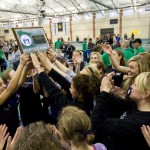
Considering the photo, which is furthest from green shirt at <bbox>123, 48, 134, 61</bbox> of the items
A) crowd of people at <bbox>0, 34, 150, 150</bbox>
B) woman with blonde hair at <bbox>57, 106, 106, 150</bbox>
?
woman with blonde hair at <bbox>57, 106, 106, 150</bbox>

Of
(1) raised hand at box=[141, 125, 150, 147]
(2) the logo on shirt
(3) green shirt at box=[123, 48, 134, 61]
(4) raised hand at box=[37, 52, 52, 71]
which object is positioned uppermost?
(2) the logo on shirt

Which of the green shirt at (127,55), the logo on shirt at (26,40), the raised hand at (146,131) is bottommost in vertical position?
the raised hand at (146,131)

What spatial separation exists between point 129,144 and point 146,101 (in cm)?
31

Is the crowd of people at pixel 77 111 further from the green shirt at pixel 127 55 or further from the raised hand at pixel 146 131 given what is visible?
Answer: the green shirt at pixel 127 55

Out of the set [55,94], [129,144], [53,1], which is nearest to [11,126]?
[55,94]

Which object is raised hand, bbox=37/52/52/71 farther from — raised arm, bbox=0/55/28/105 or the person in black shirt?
the person in black shirt

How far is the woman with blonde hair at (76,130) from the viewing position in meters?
1.17

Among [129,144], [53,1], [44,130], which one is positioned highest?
[53,1]

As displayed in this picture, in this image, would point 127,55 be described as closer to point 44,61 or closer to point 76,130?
point 44,61

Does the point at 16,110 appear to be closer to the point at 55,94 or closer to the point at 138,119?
the point at 55,94

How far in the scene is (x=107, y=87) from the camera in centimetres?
154

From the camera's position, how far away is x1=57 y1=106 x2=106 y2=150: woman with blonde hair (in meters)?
1.17

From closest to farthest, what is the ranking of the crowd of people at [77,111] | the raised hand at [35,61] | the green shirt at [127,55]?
1. the crowd of people at [77,111]
2. the raised hand at [35,61]
3. the green shirt at [127,55]

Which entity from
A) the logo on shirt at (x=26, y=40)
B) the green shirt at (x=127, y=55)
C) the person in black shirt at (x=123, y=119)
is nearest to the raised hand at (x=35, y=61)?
the logo on shirt at (x=26, y=40)
